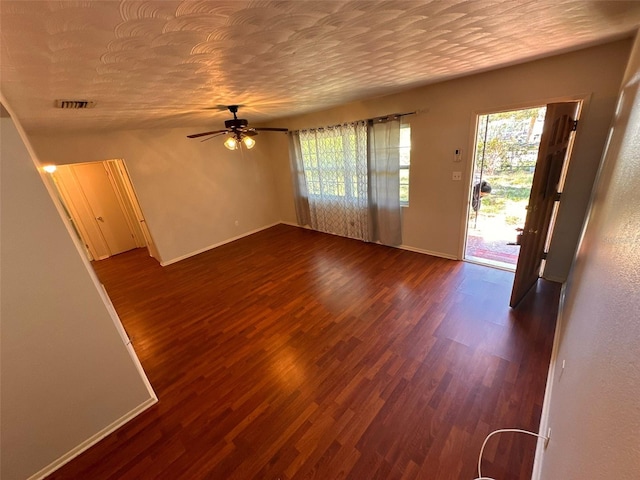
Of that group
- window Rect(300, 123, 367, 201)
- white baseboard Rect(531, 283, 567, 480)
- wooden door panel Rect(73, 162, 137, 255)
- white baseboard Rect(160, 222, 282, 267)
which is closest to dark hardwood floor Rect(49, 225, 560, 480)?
white baseboard Rect(531, 283, 567, 480)

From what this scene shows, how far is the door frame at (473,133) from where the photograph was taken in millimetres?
2408

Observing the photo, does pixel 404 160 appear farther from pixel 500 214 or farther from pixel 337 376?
pixel 337 376

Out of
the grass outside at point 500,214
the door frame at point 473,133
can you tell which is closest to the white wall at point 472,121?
the door frame at point 473,133

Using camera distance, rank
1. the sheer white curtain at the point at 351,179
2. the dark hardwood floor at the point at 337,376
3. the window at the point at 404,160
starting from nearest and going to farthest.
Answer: the dark hardwood floor at the point at 337,376
the window at the point at 404,160
the sheer white curtain at the point at 351,179

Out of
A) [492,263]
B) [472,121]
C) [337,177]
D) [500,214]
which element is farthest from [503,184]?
[337,177]

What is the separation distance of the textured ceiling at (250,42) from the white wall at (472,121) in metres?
0.30

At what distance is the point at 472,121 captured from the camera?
3018 mm

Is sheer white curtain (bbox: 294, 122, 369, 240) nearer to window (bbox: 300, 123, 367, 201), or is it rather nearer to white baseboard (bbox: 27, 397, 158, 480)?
window (bbox: 300, 123, 367, 201)

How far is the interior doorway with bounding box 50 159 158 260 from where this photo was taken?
4.77 meters

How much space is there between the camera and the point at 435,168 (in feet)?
11.4

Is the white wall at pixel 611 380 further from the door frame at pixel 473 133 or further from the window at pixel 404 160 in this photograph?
the window at pixel 404 160

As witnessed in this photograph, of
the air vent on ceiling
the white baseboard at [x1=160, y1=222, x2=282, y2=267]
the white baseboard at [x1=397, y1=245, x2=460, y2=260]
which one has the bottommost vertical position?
the white baseboard at [x1=397, y1=245, x2=460, y2=260]

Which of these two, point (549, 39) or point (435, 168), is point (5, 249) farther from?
point (435, 168)

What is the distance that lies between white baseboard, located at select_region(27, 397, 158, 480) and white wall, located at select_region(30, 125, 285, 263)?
313 centimetres
